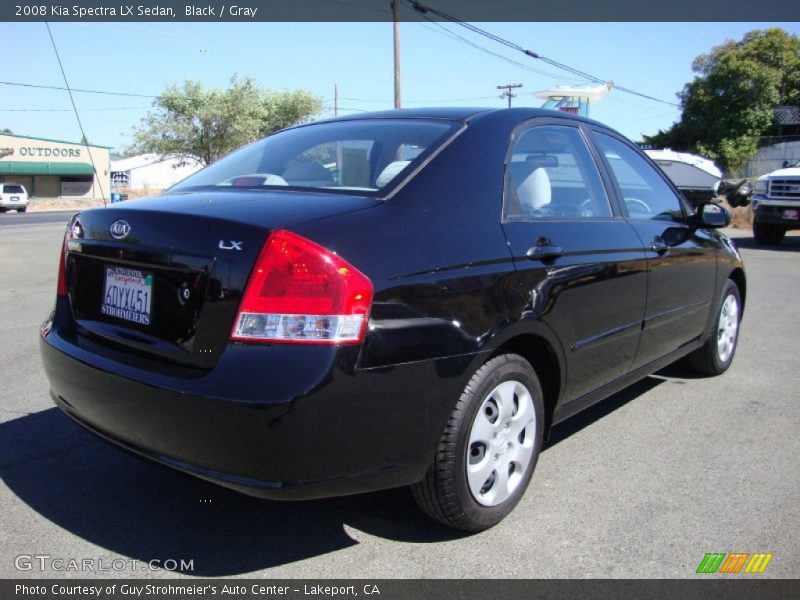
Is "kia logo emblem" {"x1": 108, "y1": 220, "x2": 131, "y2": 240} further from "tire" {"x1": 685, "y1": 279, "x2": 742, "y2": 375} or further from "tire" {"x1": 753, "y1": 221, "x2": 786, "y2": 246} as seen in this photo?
"tire" {"x1": 753, "y1": 221, "x2": 786, "y2": 246}

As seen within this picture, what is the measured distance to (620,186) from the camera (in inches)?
150

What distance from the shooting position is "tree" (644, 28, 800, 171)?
36.9 metres

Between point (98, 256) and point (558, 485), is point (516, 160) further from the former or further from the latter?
point (98, 256)

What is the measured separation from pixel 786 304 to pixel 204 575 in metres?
7.61

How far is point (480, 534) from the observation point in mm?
2812

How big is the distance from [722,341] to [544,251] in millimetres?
2756

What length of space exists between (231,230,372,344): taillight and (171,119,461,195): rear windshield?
48 centimetres

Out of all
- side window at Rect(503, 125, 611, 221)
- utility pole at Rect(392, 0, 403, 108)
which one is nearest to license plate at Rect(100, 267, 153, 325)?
side window at Rect(503, 125, 611, 221)

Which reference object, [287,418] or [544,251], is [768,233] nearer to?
[544,251]

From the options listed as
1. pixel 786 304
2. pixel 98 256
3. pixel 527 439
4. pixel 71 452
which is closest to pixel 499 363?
pixel 527 439

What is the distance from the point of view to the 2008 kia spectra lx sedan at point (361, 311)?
2203mm

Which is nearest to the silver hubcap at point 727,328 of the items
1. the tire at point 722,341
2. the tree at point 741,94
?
the tire at point 722,341

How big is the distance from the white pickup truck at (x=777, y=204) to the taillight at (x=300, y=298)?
46.7 feet

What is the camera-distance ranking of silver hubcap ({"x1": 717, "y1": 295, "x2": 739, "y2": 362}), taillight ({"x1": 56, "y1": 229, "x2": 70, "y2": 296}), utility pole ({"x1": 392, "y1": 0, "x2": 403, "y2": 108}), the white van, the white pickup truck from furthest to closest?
the white van → utility pole ({"x1": 392, "y1": 0, "x2": 403, "y2": 108}) → the white pickup truck → silver hubcap ({"x1": 717, "y1": 295, "x2": 739, "y2": 362}) → taillight ({"x1": 56, "y1": 229, "x2": 70, "y2": 296})
